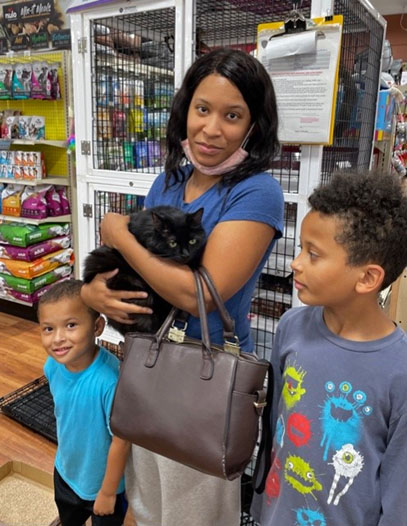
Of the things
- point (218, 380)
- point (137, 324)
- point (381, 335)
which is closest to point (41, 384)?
point (137, 324)

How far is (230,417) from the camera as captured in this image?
0.80 meters

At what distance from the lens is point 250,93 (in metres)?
A: 0.96

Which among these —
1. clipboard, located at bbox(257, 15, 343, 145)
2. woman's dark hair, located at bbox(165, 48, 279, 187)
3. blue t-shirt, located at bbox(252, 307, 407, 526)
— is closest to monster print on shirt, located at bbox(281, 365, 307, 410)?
blue t-shirt, located at bbox(252, 307, 407, 526)

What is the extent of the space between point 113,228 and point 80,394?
55cm

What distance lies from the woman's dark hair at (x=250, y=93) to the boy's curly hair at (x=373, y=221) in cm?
25

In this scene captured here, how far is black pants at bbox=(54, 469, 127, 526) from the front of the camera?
4.21 feet

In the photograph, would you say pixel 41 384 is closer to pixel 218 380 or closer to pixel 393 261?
pixel 218 380

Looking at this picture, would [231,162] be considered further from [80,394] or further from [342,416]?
[80,394]

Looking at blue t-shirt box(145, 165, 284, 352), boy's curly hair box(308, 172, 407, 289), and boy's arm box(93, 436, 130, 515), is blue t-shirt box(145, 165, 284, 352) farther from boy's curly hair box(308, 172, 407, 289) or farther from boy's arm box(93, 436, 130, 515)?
boy's arm box(93, 436, 130, 515)

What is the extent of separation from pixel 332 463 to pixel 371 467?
71 mm

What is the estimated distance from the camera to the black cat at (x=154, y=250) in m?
1.00

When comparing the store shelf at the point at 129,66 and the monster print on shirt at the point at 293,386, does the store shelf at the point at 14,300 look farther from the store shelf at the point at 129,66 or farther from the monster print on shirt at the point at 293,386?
the monster print on shirt at the point at 293,386

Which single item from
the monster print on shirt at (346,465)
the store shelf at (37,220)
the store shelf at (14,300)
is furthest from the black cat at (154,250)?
the store shelf at (14,300)

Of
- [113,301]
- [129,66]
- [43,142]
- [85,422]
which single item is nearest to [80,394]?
[85,422]
